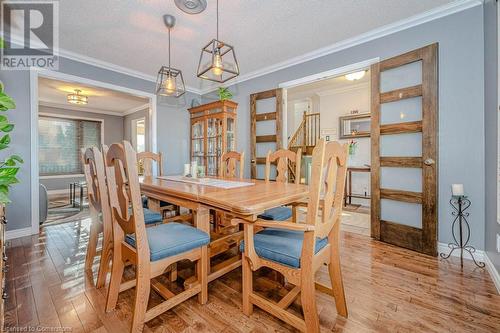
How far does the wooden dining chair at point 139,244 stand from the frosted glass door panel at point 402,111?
2453 mm

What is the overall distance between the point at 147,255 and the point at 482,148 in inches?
118

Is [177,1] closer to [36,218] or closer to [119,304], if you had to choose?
[119,304]

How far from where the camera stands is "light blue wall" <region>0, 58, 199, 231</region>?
280 cm

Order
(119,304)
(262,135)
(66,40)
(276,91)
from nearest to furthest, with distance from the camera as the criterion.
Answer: (119,304)
(66,40)
(276,91)
(262,135)

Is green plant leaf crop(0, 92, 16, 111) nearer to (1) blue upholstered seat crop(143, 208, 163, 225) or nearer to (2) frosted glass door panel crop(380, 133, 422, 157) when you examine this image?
(1) blue upholstered seat crop(143, 208, 163, 225)

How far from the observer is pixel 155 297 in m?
1.63

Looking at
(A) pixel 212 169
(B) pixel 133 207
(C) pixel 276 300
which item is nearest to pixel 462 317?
(C) pixel 276 300

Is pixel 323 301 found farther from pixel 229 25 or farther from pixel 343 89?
pixel 343 89

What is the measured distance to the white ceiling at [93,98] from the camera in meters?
4.45

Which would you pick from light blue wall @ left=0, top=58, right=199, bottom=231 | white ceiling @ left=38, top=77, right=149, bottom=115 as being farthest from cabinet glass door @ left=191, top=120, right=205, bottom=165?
white ceiling @ left=38, top=77, right=149, bottom=115

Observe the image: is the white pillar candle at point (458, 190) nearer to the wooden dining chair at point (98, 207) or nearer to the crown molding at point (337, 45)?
the crown molding at point (337, 45)

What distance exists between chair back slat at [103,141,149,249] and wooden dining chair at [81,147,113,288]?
203 mm

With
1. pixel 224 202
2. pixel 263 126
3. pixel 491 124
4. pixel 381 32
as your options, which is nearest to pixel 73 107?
pixel 263 126

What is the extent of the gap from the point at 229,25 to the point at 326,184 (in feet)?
7.44
